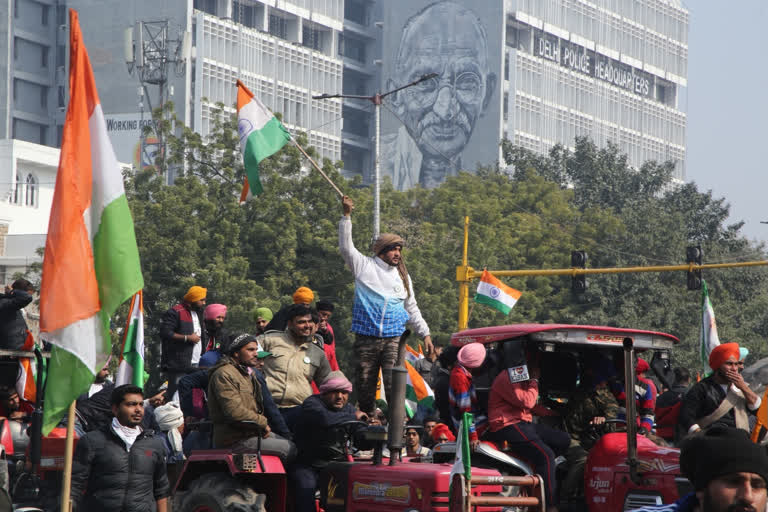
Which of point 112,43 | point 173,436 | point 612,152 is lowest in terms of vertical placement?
point 173,436

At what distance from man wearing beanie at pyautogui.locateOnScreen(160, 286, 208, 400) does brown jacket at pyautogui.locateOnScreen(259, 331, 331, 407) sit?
8.74 ft

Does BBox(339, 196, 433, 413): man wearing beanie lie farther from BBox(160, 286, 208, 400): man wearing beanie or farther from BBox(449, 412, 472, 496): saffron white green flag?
BBox(449, 412, 472, 496): saffron white green flag

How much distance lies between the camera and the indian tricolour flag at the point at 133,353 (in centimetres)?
1544

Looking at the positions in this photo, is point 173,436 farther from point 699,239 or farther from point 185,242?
point 699,239

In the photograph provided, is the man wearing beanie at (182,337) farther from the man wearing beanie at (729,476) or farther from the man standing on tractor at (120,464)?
the man wearing beanie at (729,476)

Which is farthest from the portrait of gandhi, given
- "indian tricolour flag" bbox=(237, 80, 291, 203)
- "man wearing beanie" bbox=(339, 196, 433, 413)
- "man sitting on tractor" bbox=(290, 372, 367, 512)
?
"man sitting on tractor" bbox=(290, 372, 367, 512)

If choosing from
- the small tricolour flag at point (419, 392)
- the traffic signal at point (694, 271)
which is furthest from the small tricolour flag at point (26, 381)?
the traffic signal at point (694, 271)

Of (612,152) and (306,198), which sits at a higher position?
(612,152)

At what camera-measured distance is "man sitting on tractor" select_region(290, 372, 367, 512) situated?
10961 mm

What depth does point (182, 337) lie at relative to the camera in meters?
14.8

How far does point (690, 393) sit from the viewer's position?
450 inches

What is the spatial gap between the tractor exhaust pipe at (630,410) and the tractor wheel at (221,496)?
107 inches

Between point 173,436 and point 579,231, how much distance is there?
171ft

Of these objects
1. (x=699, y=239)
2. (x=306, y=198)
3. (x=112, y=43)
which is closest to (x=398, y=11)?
(x=112, y=43)
